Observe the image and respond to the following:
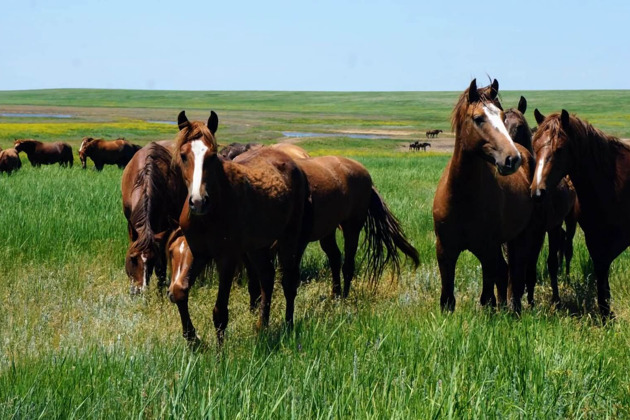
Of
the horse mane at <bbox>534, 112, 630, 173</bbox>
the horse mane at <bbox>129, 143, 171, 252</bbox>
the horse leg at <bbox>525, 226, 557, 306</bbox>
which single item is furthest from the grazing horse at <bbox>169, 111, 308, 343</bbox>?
the horse leg at <bbox>525, 226, 557, 306</bbox>

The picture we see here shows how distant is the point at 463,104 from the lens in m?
5.68

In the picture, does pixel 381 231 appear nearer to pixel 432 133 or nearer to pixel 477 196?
pixel 477 196

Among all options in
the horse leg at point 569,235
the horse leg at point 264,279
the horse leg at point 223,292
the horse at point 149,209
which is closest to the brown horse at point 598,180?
the horse leg at point 569,235

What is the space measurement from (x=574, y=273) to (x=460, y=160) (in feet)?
12.7

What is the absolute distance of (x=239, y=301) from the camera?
24.8 feet

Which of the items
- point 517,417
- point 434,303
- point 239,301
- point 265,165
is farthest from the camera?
Result: point 239,301

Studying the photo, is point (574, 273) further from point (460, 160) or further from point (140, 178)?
point (140, 178)

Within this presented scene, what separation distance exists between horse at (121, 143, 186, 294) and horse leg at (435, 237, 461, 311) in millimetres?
2503

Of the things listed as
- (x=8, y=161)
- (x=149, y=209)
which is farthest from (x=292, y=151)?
(x=8, y=161)

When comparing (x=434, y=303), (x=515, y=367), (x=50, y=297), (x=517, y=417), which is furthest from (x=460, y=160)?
(x=50, y=297)

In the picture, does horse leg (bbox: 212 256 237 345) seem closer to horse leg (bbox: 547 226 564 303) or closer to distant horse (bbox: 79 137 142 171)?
horse leg (bbox: 547 226 564 303)

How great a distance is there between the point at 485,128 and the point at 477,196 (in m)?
0.72

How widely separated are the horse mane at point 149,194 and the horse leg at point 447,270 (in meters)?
2.78

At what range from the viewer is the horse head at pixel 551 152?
19.6ft
